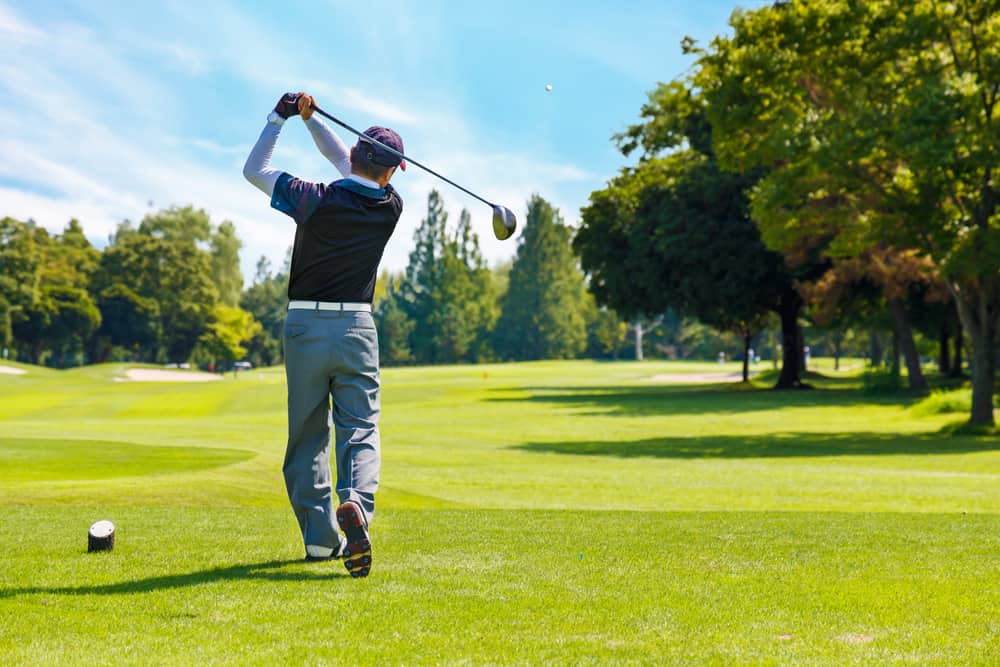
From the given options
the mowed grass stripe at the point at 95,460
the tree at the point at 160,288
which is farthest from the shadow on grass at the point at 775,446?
the tree at the point at 160,288

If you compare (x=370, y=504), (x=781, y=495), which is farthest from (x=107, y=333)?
(x=370, y=504)

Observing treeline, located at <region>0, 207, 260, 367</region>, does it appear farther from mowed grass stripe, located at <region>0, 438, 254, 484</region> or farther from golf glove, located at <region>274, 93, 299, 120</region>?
golf glove, located at <region>274, 93, 299, 120</region>

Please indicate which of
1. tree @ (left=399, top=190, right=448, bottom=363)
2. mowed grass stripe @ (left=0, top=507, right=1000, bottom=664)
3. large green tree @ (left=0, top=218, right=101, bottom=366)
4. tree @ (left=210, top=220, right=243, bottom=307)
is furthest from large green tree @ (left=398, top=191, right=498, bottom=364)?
mowed grass stripe @ (left=0, top=507, right=1000, bottom=664)

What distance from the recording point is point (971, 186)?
26.1 meters

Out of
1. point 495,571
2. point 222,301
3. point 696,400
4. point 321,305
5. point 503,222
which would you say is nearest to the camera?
point 495,571

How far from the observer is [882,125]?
24.5 meters

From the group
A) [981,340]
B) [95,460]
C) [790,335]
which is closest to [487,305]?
[790,335]

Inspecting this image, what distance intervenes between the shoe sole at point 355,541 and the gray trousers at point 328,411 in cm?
22

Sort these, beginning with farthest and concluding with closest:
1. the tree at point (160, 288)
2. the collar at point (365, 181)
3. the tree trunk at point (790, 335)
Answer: the tree at point (160, 288)
the tree trunk at point (790, 335)
the collar at point (365, 181)

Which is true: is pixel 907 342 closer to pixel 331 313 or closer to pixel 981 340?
pixel 981 340

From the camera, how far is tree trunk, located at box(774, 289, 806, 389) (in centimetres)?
5362

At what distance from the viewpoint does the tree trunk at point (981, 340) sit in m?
27.2

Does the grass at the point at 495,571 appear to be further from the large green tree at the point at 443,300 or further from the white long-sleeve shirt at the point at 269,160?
the large green tree at the point at 443,300

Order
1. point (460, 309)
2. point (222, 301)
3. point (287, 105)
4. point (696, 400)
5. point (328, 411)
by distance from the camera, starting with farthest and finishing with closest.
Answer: point (460, 309) → point (222, 301) → point (696, 400) → point (328, 411) → point (287, 105)
